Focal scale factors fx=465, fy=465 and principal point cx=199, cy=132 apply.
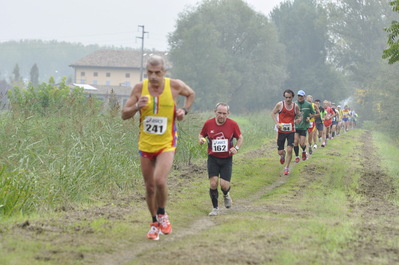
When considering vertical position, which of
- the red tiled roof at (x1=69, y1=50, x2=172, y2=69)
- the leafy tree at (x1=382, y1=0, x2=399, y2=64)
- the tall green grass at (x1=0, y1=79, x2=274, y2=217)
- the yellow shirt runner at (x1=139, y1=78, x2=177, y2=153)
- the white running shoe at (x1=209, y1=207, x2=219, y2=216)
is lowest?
the white running shoe at (x1=209, y1=207, x2=219, y2=216)

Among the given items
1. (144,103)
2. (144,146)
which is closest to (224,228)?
(144,146)

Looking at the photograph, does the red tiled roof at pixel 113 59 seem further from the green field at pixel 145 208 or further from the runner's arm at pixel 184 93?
the runner's arm at pixel 184 93

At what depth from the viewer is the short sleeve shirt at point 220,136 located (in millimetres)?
8336

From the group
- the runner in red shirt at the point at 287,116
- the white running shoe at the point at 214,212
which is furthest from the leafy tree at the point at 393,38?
the white running shoe at the point at 214,212

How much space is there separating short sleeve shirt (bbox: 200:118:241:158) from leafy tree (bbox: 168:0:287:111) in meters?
44.4

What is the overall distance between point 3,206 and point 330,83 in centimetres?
6366

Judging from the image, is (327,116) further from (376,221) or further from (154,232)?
(154,232)

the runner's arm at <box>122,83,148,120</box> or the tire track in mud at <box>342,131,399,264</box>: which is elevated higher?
the runner's arm at <box>122,83,148,120</box>

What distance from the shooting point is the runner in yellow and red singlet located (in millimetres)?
6086

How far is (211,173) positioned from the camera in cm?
848

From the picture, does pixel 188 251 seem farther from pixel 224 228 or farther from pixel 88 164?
pixel 88 164

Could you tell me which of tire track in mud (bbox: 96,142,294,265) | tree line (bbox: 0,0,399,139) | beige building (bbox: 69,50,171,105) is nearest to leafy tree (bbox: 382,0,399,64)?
tire track in mud (bbox: 96,142,294,265)

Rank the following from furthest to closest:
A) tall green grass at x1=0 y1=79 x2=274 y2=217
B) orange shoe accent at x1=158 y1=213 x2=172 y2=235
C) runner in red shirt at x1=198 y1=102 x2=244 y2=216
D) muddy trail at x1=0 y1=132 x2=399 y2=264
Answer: runner in red shirt at x1=198 y1=102 x2=244 y2=216 < tall green grass at x1=0 y1=79 x2=274 y2=217 < orange shoe accent at x1=158 y1=213 x2=172 y2=235 < muddy trail at x1=0 y1=132 x2=399 y2=264

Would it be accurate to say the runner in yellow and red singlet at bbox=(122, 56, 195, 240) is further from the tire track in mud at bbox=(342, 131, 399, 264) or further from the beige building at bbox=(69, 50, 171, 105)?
the beige building at bbox=(69, 50, 171, 105)
